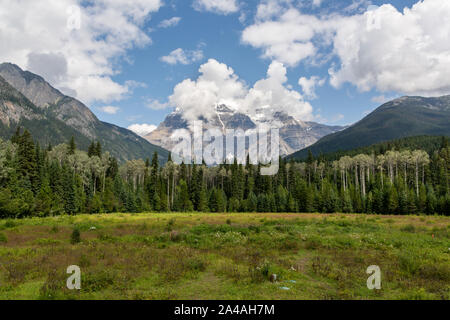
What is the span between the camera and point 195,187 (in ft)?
307

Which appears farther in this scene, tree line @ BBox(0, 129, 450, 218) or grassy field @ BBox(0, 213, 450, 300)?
tree line @ BBox(0, 129, 450, 218)

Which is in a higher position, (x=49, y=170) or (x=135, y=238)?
(x=49, y=170)

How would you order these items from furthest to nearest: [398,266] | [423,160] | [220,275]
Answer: [423,160] → [398,266] → [220,275]

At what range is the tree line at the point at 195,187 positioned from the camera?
2365 inches

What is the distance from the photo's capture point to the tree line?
60062 mm

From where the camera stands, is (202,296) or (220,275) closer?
(202,296)

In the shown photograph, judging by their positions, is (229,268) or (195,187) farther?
(195,187)

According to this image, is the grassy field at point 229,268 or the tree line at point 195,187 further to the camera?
the tree line at point 195,187

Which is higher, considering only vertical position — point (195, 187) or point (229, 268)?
point (195, 187)
